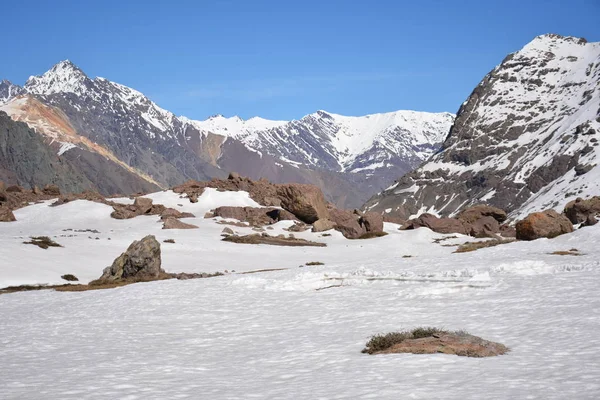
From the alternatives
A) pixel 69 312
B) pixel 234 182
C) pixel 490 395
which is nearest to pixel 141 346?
pixel 69 312

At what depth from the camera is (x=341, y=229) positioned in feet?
224

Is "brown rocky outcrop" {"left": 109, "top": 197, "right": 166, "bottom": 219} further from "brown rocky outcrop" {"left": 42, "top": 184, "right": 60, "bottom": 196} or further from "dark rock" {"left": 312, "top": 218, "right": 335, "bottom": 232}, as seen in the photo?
"brown rocky outcrop" {"left": 42, "top": 184, "right": 60, "bottom": 196}

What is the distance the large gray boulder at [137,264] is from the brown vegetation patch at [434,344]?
2423 centimetres

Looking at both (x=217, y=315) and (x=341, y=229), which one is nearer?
(x=217, y=315)

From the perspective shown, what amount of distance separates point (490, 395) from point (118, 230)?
55.2 meters

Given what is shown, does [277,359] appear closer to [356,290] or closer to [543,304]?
[543,304]

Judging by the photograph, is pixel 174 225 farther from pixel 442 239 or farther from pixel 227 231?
pixel 442 239

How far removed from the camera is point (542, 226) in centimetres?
4856

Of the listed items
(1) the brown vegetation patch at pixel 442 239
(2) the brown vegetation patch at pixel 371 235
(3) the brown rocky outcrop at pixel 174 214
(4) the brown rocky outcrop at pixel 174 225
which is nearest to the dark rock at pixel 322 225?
(2) the brown vegetation patch at pixel 371 235

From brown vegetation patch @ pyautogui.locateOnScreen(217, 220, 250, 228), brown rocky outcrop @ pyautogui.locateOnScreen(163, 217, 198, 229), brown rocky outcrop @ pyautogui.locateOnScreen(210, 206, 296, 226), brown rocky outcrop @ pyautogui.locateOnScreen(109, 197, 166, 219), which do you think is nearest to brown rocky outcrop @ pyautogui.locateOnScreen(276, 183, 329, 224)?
brown rocky outcrop @ pyautogui.locateOnScreen(210, 206, 296, 226)

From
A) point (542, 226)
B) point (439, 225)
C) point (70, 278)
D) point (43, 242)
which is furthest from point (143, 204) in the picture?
point (542, 226)

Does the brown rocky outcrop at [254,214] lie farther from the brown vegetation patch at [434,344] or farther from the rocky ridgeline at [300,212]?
the brown vegetation patch at [434,344]

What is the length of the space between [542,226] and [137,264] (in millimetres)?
29820

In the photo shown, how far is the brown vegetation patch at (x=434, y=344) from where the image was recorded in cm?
1359
